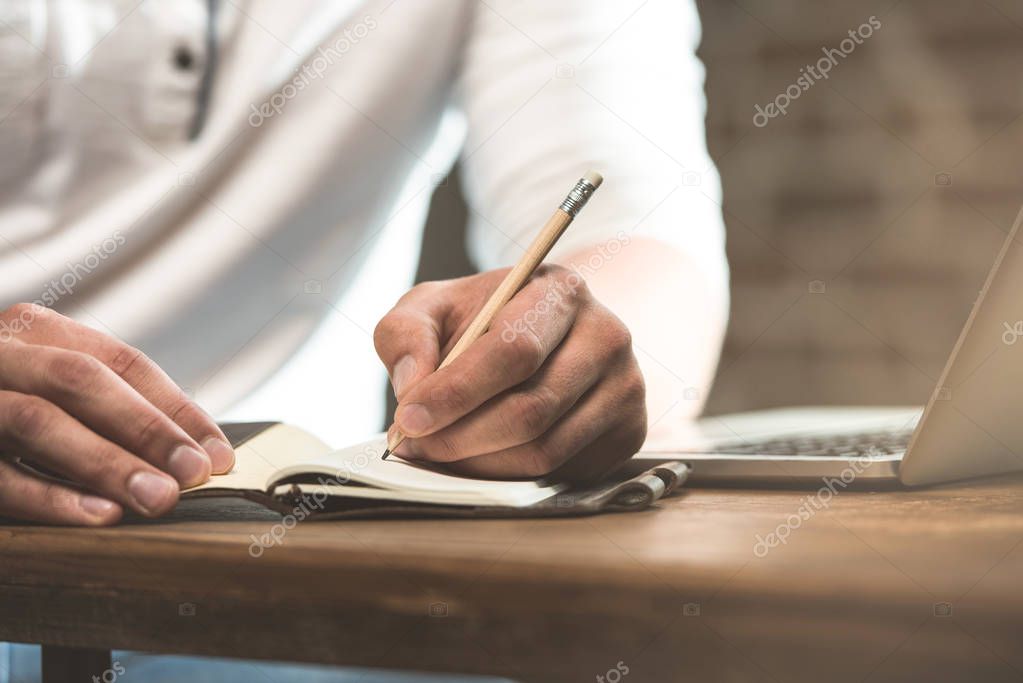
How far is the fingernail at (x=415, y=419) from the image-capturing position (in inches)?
17.0

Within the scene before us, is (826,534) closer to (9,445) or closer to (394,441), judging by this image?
(394,441)

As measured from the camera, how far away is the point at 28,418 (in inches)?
16.6

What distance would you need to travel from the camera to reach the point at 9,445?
43 cm

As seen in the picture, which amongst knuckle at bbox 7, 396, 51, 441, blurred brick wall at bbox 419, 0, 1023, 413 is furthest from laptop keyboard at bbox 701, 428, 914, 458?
blurred brick wall at bbox 419, 0, 1023, 413

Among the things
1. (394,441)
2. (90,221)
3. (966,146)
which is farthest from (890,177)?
(394,441)

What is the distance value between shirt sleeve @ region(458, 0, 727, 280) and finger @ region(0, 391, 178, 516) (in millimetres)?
483

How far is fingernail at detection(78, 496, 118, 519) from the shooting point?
1.28ft

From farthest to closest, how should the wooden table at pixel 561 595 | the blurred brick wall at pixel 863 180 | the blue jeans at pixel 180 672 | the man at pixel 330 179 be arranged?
the blurred brick wall at pixel 863 180, the man at pixel 330 179, the blue jeans at pixel 180 672, the wooden table at pixel 561 595

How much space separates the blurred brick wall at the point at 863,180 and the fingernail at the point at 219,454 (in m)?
2.00

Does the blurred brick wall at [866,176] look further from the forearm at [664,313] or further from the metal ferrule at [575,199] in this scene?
the metal ferrule at [575,199]

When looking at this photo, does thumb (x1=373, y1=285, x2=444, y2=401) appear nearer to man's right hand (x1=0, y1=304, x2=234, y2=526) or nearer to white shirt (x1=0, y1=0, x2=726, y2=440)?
man's right hand (x1=0, y1=304, x2=234, y2=526)

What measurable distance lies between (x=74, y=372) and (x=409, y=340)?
0.53 feet

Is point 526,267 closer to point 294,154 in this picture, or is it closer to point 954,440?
point 954,440

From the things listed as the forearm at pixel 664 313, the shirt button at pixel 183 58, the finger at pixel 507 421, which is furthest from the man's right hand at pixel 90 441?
the shirt button at pixel 183 58
